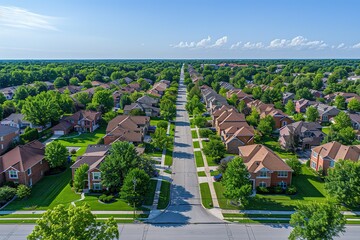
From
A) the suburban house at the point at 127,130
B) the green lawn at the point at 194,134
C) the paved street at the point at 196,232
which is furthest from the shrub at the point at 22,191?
the green lawn at the point at 194,134

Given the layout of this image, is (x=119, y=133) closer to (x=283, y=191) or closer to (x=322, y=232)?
Answer: (x=283, y=191)

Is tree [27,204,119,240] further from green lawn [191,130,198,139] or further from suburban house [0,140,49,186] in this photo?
green lawn [191,130,198,139]

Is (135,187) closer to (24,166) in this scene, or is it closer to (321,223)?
(24,166)

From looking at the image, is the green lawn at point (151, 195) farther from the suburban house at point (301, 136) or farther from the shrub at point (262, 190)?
the suburban house at point (301, 136)

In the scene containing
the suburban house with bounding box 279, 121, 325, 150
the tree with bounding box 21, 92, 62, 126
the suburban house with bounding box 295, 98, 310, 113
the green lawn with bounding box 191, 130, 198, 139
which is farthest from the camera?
the suburban house with bounding box 295, 98, 310, 113

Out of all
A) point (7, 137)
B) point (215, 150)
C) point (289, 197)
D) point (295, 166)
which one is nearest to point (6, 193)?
point (7, 137)

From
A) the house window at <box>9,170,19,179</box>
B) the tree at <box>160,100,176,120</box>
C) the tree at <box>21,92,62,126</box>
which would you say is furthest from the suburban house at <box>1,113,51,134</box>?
the house window at <box>9,170,19,179</box>

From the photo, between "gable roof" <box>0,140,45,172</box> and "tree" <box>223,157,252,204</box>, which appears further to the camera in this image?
"gable roof" <box>0,140,45,172</box>
